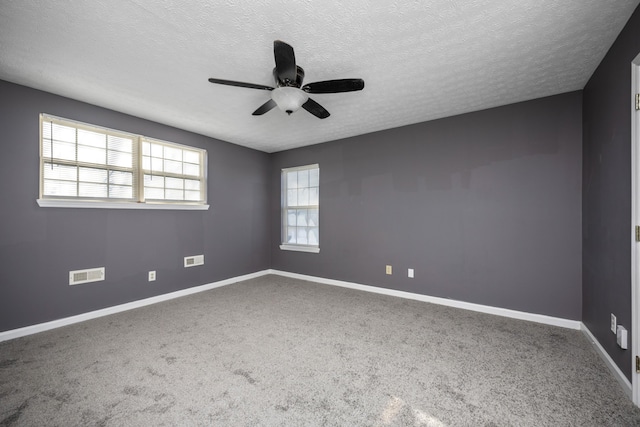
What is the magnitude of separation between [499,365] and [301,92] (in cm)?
277

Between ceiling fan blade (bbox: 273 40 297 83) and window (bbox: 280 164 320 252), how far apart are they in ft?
9.38

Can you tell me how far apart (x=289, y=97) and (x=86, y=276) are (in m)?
3.12

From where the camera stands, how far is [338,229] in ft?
15.1

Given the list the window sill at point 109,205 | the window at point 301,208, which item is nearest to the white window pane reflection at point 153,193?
the window sill at point 109,205

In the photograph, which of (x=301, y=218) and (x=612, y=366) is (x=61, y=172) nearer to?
(x=301, y=218)

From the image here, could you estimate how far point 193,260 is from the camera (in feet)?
13.6

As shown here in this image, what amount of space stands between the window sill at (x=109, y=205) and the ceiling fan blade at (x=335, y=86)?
9.15 ft

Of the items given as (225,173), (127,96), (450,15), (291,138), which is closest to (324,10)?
(450,15)

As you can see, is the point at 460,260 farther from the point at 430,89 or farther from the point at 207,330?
the point at 207,330

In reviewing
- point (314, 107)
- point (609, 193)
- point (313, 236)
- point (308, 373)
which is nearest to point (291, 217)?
point (313, 236)

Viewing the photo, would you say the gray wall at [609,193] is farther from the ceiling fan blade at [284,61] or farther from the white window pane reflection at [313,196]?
Result: the white window pane reflection at [313,196]

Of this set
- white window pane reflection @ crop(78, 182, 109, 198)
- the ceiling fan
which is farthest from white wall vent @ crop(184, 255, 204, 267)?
the ceiling fan

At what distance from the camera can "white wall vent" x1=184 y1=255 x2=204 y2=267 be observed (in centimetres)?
405

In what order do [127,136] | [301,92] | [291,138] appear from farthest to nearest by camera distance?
[291,138] < [127,136] < [301,92]
